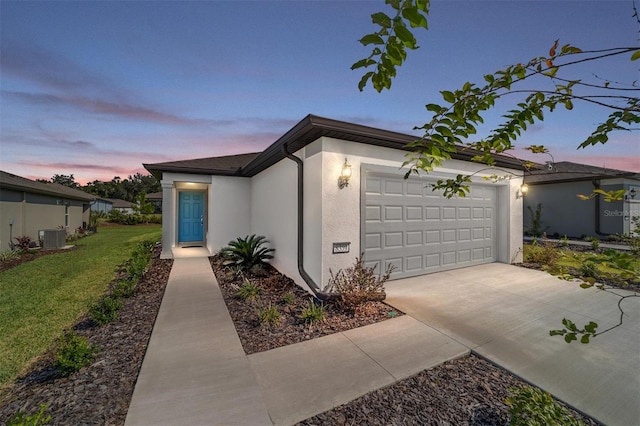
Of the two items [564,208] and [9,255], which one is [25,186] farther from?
[564,208]

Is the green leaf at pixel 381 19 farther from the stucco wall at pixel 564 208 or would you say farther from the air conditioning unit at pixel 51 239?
the stucco wall at pixel 564 208

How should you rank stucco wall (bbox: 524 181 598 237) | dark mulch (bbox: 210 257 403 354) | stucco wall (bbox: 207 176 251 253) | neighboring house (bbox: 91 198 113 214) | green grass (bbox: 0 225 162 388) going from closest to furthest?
green grass (bbox: 0 225 162 388) → dark mulch (bbox: 210 257 403 354) → stucco wall (bbox: 207 176 251 253) → stucco wall (bbox: 524 181 598 237) → neighboring house (bbox: 91 198 113 214)

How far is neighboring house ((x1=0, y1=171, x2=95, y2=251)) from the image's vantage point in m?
10.2

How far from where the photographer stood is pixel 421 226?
20.4ft

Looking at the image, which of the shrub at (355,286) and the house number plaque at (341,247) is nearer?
the shrub at (355,286)

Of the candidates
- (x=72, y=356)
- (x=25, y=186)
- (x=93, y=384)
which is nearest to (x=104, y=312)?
(x=72, y=356)

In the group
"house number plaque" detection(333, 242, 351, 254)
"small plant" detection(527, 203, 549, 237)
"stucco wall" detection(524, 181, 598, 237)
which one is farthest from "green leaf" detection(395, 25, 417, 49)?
"stucco wall" detection(524, 181, 598, 237)

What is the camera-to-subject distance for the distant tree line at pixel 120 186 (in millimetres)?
45700

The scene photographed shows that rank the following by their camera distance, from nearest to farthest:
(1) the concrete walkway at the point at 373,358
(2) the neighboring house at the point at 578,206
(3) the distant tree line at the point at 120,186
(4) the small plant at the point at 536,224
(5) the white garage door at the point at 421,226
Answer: (1) the concrete walkway at the point at 373,358, (5) the white garage door at the point at 421,226, (2) the neighboring house at the point at 578,206, (4) the small plant at the point at 536,224, (3) the distant tree line at the point at 120,186

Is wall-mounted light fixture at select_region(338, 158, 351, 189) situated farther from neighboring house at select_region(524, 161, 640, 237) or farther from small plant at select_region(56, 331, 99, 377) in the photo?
neighboring house at select_region(524, 161, 640, 237)

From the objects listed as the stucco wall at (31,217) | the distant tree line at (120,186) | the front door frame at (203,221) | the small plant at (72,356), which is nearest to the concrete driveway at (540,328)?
the small plant at (72,356)

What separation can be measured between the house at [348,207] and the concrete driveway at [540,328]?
3.16 feet

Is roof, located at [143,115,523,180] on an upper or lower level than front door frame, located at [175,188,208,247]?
upper

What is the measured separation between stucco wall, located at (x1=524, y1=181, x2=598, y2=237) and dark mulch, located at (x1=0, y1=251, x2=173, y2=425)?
1712 centimetres
